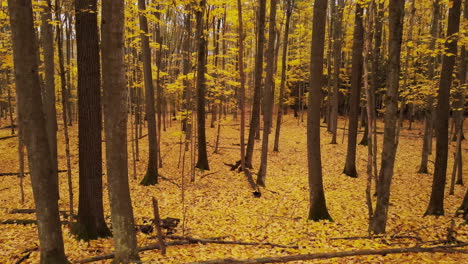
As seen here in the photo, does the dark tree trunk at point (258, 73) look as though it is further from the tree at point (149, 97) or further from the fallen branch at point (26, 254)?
the fallen branch at point (26, 254)

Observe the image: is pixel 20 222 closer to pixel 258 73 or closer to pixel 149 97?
pixel 149 97

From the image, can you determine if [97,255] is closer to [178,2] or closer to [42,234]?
[42,234]

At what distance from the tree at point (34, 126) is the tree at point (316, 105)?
19.3ft

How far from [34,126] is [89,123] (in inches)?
83.1

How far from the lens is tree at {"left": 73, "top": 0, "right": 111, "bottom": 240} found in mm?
6566

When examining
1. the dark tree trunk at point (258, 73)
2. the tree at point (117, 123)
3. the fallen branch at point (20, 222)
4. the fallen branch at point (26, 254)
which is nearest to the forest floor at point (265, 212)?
the fallen branch at point (26, 254)

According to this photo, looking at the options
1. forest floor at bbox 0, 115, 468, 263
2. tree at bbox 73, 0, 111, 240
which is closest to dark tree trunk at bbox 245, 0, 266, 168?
forest floor at bbox 0, 115, 468, 263

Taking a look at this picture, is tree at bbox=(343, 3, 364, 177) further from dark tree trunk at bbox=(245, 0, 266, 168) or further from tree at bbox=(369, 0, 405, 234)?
tree at bbox=(369, 0, 405, 234)

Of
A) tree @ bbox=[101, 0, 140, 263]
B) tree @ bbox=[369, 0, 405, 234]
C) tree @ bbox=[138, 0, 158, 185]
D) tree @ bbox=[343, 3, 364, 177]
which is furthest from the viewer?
tree @ bbox=[343, 3, 364, 177]

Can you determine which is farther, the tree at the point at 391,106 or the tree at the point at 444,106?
the tree at the point at 444,106

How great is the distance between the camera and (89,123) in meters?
6.81

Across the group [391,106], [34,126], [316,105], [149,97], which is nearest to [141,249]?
[34,126]

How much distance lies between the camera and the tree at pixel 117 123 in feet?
15.1

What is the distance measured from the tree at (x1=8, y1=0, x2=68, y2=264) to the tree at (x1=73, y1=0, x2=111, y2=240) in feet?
6.20
